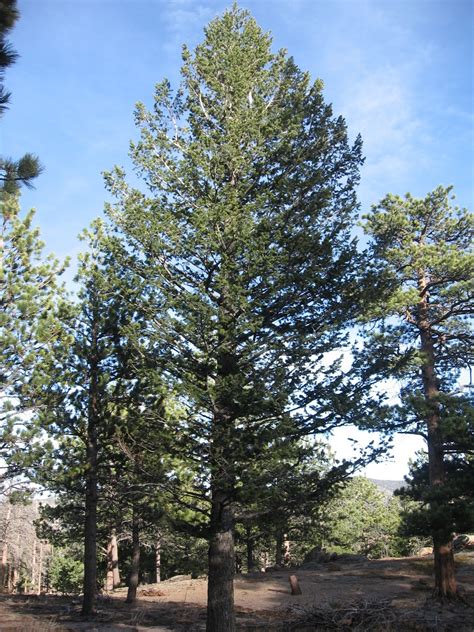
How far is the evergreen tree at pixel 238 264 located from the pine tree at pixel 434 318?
15.0 feet

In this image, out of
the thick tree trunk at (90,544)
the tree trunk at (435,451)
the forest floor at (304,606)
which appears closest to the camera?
the forest floor at (304,606)

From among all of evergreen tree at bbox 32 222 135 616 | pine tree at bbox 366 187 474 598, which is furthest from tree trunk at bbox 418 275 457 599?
evergreen tree at bbox 32 222 135 616

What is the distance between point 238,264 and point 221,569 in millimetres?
5684

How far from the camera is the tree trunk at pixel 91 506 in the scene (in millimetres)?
13805

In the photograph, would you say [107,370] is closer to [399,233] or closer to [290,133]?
[290,133]

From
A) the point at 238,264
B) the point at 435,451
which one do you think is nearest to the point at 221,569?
the point at 238,264

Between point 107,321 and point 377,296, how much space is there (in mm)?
8225

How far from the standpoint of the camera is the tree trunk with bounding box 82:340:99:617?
45.3 feet

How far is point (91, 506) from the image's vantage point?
46.5ft

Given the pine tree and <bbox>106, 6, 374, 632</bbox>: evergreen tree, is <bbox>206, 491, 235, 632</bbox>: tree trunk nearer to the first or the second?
<bbox>106, 6, 374, 632</bbox>: evergreen tree

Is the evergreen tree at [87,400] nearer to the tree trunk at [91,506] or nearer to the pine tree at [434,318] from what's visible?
the tree trunk at [91,506]

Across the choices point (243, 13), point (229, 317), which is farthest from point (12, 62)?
point (243, 13)

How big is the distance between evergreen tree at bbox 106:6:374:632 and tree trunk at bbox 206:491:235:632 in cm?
2

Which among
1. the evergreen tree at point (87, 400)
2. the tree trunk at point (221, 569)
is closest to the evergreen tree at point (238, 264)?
the tree trunk at point (221, 569)
